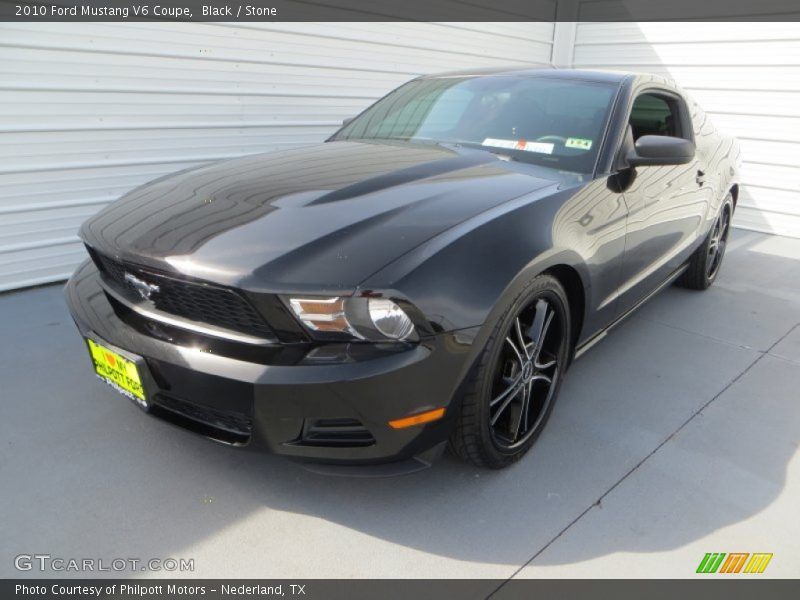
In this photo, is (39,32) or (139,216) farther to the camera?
(39,32)

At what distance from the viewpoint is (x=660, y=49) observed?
6824mm

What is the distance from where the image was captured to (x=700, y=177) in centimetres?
343

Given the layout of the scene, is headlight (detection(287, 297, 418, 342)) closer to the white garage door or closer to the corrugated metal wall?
the white garage door

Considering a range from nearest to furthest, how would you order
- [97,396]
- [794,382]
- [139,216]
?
[139,216]
[97,396]
[794,382]

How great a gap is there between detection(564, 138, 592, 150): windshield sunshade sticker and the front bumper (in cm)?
122

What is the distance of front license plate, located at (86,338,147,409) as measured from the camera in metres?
1.88

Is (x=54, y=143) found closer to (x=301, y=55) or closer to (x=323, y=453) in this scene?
(x=301, y=55)

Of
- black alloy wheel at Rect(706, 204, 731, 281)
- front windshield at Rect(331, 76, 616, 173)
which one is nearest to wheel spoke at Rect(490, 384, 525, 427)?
front windshield at Rect(331, 76, 616, 173)

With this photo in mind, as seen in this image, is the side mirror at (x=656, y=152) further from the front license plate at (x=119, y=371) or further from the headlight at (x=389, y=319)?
the front license plate at (x=119, y=371)

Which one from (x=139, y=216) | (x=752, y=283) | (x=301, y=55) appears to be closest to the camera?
(x=139, y=216)

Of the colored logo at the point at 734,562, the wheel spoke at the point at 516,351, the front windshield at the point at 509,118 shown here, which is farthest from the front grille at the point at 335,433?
the front windshield at the point at 509,118

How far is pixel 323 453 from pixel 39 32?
3.43m

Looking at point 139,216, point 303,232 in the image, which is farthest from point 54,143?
point 303,232

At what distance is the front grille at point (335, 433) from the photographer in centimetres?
171
